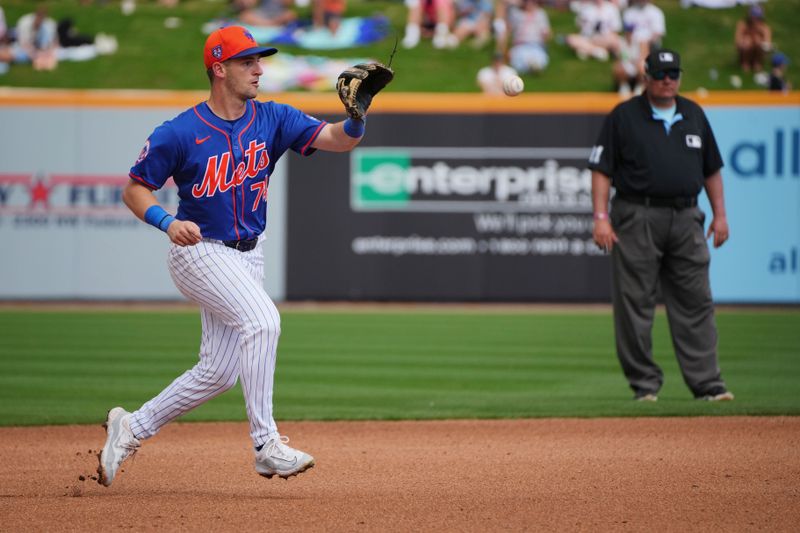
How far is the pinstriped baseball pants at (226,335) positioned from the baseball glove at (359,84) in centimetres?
71

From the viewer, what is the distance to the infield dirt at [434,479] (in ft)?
14.9

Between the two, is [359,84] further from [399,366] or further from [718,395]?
[399,366]

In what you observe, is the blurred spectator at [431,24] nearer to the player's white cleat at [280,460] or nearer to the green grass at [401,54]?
the green grass at [401,54]

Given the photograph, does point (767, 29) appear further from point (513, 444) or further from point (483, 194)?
point (513, 444)

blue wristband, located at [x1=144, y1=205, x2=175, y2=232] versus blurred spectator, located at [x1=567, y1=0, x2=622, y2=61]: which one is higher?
blurred spectator, located at [x1=567, y1=0, x2=622, y2=61]

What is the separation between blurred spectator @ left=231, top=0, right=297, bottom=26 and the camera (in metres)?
21.5

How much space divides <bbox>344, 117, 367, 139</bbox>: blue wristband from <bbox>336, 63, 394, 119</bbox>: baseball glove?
3 centimetres

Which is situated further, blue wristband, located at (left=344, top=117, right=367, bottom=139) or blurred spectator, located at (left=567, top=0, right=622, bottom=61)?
blurred spectator, located at (left=567, top=0, right=622, bottom=61)

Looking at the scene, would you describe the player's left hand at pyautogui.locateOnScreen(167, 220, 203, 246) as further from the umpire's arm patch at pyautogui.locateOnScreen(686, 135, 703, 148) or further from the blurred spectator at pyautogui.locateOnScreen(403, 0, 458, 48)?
the blurred spectator at pyautogui.locateOnScreen(403, 0, 458, 48)

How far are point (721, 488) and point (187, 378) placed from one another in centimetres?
223

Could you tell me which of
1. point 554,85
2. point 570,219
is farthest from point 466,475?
point 554,85

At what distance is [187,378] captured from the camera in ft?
17.1

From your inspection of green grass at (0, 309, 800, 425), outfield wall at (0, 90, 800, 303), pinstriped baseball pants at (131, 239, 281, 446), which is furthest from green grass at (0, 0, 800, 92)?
pinstriped baseball pants at (131, 239, 281, 446)

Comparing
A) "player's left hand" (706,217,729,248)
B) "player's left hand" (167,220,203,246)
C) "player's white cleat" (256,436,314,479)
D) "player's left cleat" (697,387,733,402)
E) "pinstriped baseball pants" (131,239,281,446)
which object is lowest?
"player's left cleat" (697,387,733,402)
